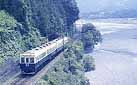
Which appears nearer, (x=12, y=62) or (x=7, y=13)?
(x=12, y=62)

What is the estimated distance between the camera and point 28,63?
3947 centimetres

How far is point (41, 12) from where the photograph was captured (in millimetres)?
63625

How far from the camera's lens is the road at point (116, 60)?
5178 cm

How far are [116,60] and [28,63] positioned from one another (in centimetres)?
2825

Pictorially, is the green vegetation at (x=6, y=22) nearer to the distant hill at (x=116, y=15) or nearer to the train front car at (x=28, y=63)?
the train front car at (x=28, y=63)

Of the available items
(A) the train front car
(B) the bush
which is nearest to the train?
(A) the train front car

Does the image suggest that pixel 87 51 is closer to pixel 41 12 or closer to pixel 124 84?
pixel 41 12

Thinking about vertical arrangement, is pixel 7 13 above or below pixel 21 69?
above

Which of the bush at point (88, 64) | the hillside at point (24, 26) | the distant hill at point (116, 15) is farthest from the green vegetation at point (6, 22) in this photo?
the distant hill at point (116, 15)

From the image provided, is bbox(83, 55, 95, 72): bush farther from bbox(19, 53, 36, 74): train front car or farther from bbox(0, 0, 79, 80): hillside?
bbox(19, 53, 36, 74): train front car

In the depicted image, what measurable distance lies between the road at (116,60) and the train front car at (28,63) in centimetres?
1235

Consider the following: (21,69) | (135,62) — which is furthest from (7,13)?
(135,62)

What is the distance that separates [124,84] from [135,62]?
1541cm

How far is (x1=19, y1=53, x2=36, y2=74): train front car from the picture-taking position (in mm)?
39500
